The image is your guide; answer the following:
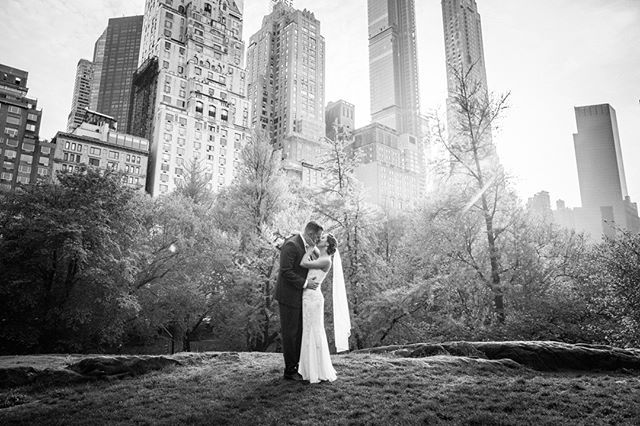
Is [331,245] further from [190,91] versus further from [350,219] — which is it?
[190,91]

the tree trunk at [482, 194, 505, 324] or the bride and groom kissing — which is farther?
the tree trunk at [482, 194, 505, 324]

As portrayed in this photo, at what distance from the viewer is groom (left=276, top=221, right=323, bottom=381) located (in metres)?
8.36

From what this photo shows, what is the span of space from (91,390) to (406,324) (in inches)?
543

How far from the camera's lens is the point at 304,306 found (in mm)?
8477

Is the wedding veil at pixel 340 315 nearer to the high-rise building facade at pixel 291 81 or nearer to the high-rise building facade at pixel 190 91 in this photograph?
the high-rise building facade at pixel 190 91

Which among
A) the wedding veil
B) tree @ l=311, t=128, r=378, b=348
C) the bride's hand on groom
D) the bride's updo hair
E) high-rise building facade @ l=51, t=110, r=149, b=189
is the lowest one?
the wedding veil

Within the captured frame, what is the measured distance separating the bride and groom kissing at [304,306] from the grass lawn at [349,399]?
44cm

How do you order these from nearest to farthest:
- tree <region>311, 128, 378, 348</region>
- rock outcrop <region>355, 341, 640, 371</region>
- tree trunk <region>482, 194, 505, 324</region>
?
1. rock outcrop <region>355, 341, 640, 371</region>
2. tree trunk <region>482, 194, 505, 324</region>
3. tree <region>311, 128, 378, 348</region>

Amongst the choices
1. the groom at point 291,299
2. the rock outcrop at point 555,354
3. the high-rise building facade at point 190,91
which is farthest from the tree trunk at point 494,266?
the high-rise building facade at point 190,91

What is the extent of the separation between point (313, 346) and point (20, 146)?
112 meters

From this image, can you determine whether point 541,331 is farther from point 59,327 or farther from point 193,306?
point 59,327

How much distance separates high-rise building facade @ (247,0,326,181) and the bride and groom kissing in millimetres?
141802

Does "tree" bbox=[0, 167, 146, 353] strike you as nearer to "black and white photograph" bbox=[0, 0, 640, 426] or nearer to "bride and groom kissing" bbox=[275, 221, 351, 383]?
"black and white photograph" bbox=[0, 0, 640, 426]

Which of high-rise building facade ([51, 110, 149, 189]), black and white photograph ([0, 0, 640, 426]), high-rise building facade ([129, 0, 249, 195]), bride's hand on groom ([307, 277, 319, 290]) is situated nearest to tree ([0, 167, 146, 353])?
black and white photograph ([0, 0, 640, 426])
